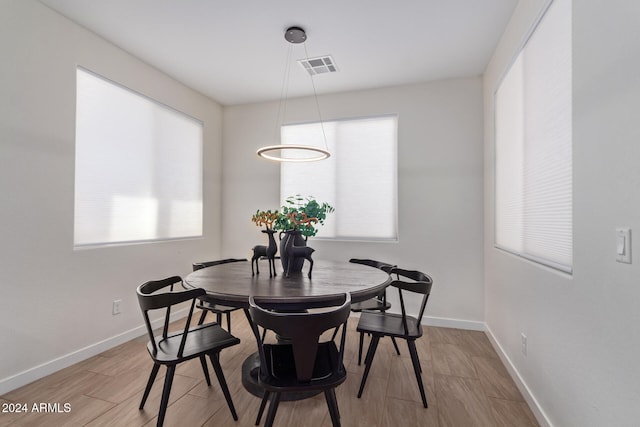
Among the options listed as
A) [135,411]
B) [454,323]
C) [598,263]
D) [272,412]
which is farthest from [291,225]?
[454,323]

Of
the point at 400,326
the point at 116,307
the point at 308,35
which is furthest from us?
the point at 116,307

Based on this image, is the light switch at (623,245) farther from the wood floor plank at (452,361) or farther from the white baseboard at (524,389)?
the wood floor plank at (452,361)

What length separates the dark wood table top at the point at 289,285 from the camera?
1.55 meters

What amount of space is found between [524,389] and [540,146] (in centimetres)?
162

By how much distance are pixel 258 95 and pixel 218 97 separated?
0.58 m

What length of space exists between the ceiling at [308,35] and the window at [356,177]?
574mm

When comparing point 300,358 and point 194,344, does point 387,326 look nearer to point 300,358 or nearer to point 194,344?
point 300,358

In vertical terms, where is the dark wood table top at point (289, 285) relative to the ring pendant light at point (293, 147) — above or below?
below

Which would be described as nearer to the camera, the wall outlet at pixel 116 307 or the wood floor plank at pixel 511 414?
the wood floor plank at pixel 511 414

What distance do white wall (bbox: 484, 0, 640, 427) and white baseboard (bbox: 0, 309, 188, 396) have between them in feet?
11.1

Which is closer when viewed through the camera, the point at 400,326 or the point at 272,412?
the point at 272,412

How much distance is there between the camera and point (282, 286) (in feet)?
5.81

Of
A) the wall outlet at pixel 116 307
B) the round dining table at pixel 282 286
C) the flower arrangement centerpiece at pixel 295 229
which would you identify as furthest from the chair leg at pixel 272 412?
the wall outlet at pixel 116 307

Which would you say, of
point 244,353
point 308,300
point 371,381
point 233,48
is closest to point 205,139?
point 233,48
